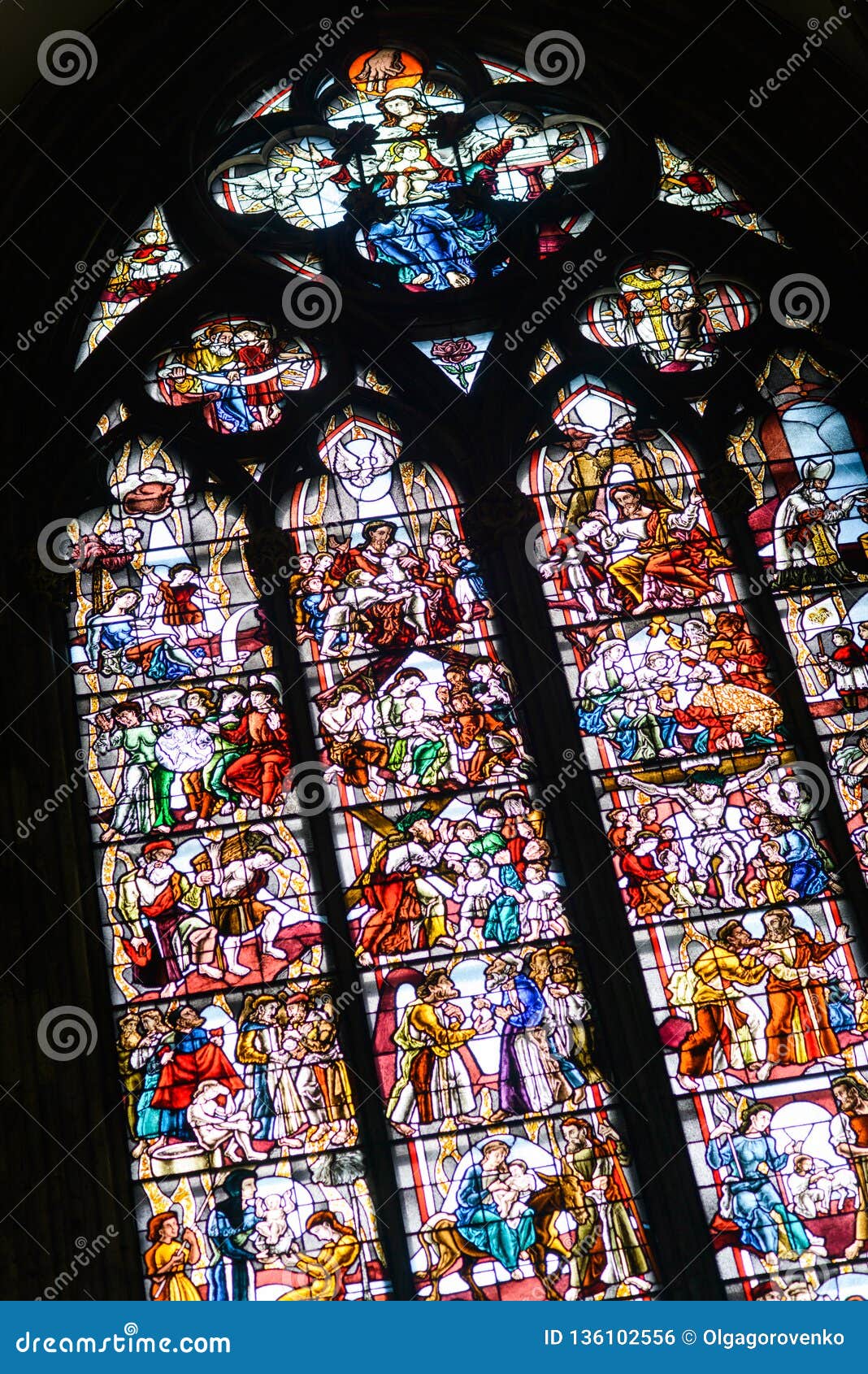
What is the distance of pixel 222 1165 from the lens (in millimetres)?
7879

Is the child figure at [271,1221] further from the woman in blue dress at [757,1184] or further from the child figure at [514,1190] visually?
the woman in blue dress at [757,1184]

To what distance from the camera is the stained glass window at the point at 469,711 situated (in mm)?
7855

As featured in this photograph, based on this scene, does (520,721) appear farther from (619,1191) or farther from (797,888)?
(619,1191)

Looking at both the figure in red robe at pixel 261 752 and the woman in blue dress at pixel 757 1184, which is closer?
the woman in blue dress at pixel 757 1184

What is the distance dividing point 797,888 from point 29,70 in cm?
551

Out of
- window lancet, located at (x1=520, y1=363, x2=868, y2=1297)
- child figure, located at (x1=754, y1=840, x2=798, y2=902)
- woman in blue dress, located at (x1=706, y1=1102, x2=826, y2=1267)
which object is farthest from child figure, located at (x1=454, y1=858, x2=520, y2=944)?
woman in blue dress, located at (x1=706, y1=1102, x2=826, y2=1267)

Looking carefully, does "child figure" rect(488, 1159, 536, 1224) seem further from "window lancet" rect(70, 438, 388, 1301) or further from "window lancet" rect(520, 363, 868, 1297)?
"window lancet" rect(520, 363, 868, 1297)

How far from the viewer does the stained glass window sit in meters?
7.86

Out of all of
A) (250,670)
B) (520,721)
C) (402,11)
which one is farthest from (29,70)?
(520,721)

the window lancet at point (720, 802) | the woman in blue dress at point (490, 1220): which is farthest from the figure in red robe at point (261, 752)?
the woman in blue dress at point (490, 1220)

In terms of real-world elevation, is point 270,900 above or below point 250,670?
below

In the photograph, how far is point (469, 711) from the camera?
8.89 metres

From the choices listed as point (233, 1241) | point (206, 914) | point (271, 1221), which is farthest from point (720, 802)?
point (233, 1241)

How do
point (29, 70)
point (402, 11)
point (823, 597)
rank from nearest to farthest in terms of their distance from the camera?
point (823, 597), point (29, 70), point (402, 11)
